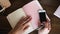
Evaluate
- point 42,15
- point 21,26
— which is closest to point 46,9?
point 42,15

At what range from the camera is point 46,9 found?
4.68 ft

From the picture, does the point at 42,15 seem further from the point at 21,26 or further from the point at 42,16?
the point at 21,26

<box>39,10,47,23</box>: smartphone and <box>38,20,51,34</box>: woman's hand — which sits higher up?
<box>39,10,47,23</box>: smartphone

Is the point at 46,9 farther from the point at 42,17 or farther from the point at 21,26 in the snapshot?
the point at 21,26

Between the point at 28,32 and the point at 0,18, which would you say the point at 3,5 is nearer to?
the point at 0,18

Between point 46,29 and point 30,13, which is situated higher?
point 30,13

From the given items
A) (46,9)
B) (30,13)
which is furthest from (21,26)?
(46,9)

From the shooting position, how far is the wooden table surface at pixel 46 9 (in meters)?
1.42

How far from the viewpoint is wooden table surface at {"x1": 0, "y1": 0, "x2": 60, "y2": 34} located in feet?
4.65

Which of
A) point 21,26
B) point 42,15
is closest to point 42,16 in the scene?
point 42,15

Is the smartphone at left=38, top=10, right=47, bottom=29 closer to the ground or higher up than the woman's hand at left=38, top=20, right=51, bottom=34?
higher up

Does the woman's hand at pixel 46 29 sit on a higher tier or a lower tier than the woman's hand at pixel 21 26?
lower

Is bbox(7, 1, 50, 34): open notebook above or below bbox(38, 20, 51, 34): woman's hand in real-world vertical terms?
above

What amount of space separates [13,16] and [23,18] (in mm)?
73
